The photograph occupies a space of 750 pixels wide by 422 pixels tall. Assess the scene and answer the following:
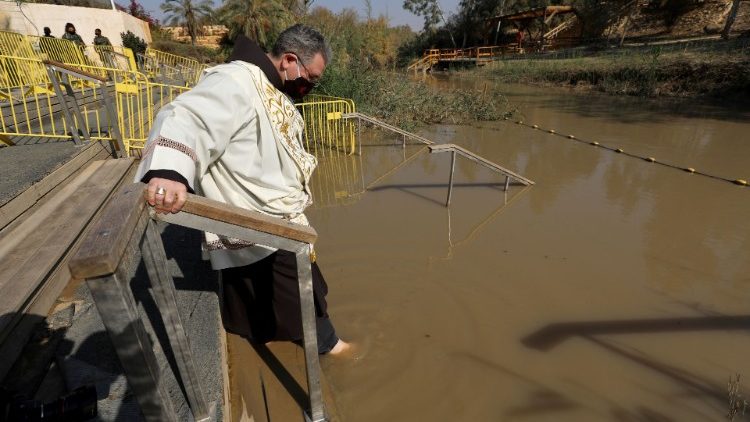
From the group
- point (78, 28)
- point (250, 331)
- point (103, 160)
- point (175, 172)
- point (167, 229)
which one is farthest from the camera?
Answer: point (78, 28)

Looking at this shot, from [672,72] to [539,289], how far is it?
51.9ft

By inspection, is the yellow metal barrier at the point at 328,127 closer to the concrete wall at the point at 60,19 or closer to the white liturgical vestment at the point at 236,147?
the white liturgical vestment at the point at 236,147

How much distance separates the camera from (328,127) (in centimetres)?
845

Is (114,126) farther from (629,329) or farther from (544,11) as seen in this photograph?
(544,11)

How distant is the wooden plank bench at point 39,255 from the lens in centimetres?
191

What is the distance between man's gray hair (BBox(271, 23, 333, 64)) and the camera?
5.92 feet

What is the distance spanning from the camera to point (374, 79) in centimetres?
1198

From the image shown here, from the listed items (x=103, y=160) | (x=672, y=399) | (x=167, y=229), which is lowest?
(x=672, y=399)

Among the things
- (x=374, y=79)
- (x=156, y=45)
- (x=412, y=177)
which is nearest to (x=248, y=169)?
(x=412, y=177)

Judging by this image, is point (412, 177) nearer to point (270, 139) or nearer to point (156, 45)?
point (270, 139)

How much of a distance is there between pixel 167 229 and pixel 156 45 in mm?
24982

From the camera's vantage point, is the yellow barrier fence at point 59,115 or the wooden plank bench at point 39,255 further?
Result: the yellow barrier fence at point 59,115

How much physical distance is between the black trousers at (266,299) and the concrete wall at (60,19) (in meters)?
17.7

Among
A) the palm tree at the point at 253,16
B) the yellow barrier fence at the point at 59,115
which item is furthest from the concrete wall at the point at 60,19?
the yellow barrier fence at the point at 59,115
